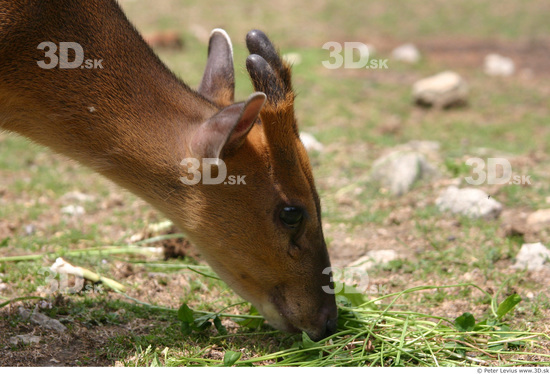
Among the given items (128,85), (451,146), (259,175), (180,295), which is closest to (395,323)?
(259,175)

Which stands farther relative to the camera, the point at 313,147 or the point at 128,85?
the point at 313,147

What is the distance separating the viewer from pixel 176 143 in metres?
4.12

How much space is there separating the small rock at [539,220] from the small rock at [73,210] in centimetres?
449

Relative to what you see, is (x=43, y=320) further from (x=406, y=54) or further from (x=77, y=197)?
(x=406, y=54)

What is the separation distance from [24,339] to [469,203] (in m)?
4.27

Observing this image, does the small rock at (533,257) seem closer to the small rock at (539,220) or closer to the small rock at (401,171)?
the small rock at (539,220)

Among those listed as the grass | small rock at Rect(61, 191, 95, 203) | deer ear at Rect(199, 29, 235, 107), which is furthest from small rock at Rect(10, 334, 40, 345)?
small rock at Rect(61, 191, 95, 203)

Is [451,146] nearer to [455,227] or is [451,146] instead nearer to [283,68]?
[455,227]

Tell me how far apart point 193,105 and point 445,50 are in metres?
12.6

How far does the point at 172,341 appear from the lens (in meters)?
4.34

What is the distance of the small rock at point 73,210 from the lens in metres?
6.74

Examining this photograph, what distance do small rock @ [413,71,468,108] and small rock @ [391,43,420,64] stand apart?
320cm

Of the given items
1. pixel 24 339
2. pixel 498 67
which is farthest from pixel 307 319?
pixel 498 67

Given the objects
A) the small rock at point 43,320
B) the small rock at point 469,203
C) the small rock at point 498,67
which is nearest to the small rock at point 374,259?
the small rock at point 469,203
